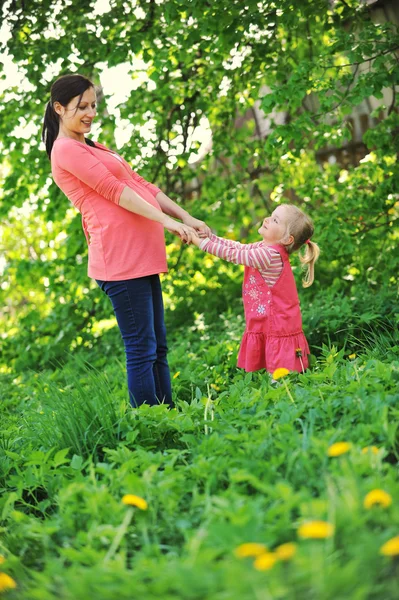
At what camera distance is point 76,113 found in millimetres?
3197

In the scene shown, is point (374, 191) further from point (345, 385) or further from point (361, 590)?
point (361, 590)

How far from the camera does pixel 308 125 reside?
4.40 m

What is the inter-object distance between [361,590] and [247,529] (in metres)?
0.35

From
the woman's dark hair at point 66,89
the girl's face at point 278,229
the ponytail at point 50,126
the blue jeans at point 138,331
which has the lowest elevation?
the blue jeans at point 138,331

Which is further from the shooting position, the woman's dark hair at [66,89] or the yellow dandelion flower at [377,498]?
the woman's dark hair at [66,89]

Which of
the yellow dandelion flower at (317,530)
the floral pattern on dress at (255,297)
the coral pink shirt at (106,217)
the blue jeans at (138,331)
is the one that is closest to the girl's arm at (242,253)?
the floral pattern on dress at (255,297)

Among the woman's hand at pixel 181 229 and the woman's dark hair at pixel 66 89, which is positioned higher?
the woman's dark hair at pixel 66 89

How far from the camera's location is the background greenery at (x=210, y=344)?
171 centimetres

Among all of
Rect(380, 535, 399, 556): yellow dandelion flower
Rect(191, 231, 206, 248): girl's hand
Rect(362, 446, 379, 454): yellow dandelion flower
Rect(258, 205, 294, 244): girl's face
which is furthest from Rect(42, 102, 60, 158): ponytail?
Rect(380, 535, 399, 556): yellow dandelion flower

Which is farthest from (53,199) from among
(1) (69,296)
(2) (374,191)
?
(2) (374,191)

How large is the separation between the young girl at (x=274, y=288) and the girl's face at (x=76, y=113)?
770 millimetres

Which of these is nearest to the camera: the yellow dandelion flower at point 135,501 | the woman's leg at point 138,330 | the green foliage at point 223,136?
the yellow dandelion flower at point 135,501

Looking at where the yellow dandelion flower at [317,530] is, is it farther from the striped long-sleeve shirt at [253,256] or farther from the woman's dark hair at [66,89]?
the woman's dark hair at [66,89]

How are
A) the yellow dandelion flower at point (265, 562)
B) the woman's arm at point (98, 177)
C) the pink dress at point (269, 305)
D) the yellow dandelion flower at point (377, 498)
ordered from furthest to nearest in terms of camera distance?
the pink dress at point (269, 305)
the woman's arm at point (98, 177)
the yellow dandelion flower at point (377, 498)
the yellow dandelion flower at point (265, 562)
